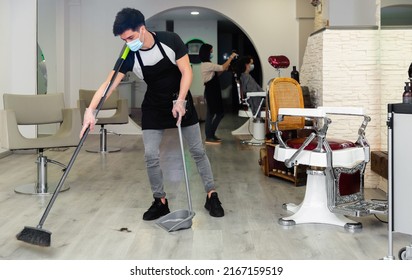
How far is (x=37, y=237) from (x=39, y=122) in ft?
8.19

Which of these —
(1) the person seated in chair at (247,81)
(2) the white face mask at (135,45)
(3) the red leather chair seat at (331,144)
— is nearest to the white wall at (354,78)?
(3) the red leather chair seat at (331,144)

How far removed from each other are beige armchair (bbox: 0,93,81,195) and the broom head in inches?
70.4

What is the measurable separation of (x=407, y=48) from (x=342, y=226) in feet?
5.35

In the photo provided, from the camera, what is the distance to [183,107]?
12.2ft

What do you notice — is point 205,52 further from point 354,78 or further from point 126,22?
point 126,22

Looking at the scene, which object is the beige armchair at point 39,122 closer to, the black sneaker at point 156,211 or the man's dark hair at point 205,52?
the black sneaker at point 156,211

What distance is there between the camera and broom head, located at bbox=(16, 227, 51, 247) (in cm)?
323

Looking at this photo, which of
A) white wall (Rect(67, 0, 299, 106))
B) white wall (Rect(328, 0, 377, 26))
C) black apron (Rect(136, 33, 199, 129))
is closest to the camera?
black apron (Rect(136, 33, 199, 129))

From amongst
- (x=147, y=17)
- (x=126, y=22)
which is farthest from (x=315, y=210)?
(x=147, y=17)

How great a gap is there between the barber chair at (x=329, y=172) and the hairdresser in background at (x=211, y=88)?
468cm

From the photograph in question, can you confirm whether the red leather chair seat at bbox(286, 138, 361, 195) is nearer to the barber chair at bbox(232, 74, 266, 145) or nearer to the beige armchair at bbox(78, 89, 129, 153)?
the beige armchair at bbox(78, 89, 129, 153)

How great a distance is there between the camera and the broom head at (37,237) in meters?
3.23

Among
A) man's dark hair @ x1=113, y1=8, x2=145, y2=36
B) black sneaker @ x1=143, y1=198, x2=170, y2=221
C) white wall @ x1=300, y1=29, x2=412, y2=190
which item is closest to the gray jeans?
black sneaker @ x1=143, y1=198, x2=170, y2=221
